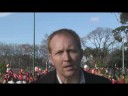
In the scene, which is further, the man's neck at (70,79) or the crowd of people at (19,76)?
the crowd of people at (19,76)

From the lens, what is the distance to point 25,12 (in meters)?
13.0

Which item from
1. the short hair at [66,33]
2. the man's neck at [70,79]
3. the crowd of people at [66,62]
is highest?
the short hair at [66,33]

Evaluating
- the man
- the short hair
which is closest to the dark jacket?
the man

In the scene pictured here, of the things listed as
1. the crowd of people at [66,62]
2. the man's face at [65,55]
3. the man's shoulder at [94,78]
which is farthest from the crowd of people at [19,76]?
the man's shoulder at [94,78]

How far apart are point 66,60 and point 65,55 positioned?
50 millimetres

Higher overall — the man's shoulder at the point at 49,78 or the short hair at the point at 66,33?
the short hair at the point at 66,33

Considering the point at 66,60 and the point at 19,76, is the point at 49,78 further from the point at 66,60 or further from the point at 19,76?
the point at 19,76

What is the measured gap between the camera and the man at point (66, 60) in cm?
1275

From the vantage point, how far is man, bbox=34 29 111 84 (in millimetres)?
12750

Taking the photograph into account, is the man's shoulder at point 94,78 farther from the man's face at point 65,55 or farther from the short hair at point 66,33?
the short hair at point 66,33
